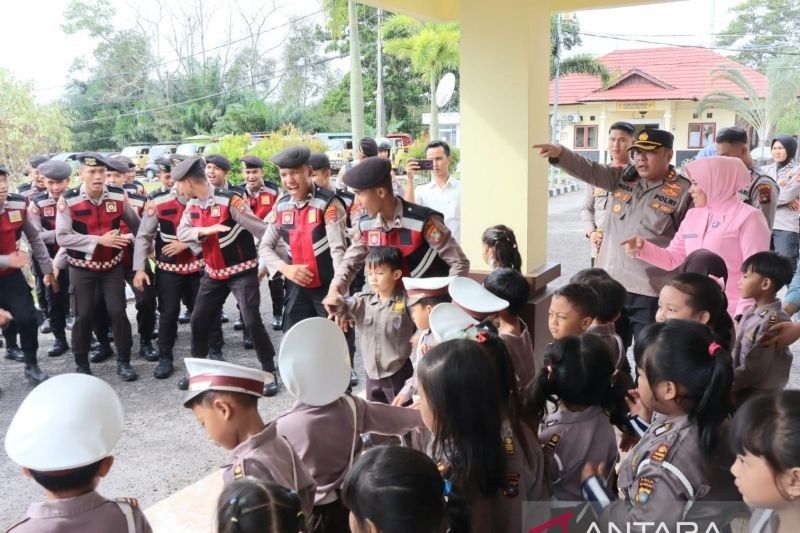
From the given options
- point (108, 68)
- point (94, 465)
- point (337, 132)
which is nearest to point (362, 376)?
point (94, 465)

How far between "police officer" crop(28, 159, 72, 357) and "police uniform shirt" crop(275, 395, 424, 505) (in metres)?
4.34

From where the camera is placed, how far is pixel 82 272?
5.27 m

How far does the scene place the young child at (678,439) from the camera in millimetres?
1797

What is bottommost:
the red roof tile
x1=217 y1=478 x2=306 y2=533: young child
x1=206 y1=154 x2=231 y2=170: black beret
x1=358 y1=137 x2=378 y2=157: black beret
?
x1=217 y1=478 x2=306 y2=533: young child

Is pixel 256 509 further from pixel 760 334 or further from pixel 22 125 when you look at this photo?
pixel 22 125

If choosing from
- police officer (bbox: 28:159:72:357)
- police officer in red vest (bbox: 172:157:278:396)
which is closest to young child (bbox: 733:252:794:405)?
police officer in red vest (bbox: 172:157:278:396)

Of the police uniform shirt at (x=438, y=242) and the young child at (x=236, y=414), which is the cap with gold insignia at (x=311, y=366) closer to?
the young child at (x=236, y=414)

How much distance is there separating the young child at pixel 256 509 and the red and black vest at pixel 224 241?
369 cm

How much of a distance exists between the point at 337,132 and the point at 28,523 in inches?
1358

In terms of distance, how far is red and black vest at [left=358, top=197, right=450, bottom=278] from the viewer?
150 inches

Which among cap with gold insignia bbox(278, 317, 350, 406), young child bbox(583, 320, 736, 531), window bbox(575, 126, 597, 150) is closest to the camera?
young child bbox(583, 320, 736, 531)

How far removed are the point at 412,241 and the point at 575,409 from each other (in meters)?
1.75

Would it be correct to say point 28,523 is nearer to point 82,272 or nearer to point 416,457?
point 416,457

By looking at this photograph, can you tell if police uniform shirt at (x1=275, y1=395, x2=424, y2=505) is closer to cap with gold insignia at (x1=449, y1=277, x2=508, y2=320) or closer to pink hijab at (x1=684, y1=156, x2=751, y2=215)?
cap with gold insignia at (x1=449, y1=277, x2=508, y2=320)
